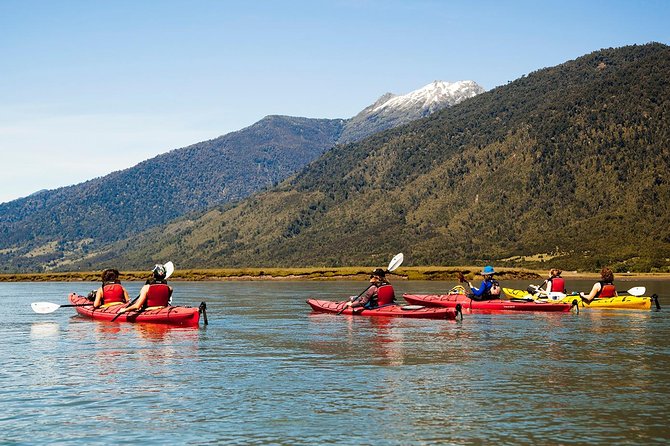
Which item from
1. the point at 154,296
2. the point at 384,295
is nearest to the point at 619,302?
the point at 384,295

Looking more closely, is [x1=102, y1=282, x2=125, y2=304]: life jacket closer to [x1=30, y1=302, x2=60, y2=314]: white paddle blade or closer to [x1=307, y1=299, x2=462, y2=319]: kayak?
[x1=30, y1=302, x2=60, y2=314]: white paddle blade

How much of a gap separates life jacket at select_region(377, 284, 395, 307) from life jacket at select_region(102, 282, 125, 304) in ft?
42.0

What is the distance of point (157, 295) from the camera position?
39.6m

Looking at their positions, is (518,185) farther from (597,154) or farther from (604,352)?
(604,352)

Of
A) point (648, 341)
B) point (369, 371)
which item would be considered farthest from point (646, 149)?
point (369, 371)

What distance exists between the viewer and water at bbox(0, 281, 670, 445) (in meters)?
18.0

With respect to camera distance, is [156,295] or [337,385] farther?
[156,295]

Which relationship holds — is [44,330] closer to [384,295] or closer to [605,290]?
[384,295]

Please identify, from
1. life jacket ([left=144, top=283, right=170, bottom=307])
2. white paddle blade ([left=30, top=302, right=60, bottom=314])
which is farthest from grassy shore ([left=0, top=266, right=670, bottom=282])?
life jacket ([left=144, top=283, right=170, bottom=307])

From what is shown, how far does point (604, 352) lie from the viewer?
30391mm

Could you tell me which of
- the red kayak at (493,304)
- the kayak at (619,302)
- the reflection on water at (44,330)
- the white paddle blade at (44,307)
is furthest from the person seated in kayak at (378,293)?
the white paddle blade at (44,307)

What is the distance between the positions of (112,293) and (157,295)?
4.67 m

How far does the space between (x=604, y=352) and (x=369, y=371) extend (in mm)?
9447

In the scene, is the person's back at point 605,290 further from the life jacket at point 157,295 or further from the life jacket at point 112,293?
the life jacket at point 112,293
